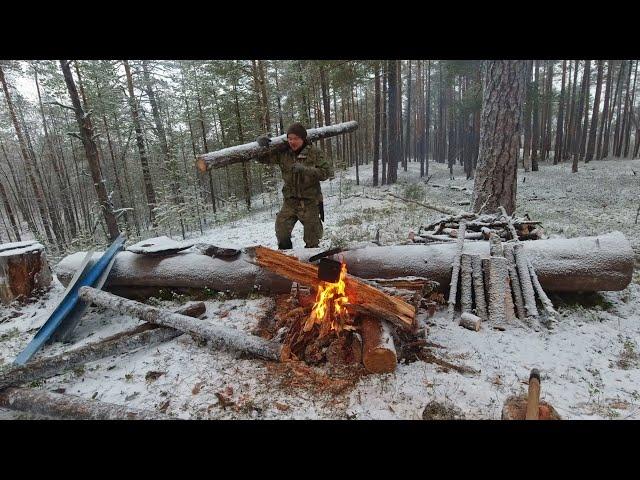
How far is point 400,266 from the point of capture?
4812 millimetres

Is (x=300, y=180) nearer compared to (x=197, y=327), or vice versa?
(x=197, y=327)

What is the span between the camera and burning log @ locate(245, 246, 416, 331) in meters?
3.46

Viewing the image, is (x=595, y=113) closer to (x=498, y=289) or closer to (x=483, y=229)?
(x=483, y=229)

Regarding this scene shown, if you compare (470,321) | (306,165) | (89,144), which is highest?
(89,144)

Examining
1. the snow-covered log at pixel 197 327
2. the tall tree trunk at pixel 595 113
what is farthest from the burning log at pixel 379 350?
the tall tree trunk at pixel 595 113

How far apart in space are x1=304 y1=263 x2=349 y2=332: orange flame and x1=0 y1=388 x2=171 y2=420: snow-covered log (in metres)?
1.76

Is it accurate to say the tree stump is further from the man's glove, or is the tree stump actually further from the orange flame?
the orange flame

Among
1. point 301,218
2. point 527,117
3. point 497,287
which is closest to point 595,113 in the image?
point 527,117

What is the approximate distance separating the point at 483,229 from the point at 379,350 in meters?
3.60

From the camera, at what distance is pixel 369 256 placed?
4.95m
